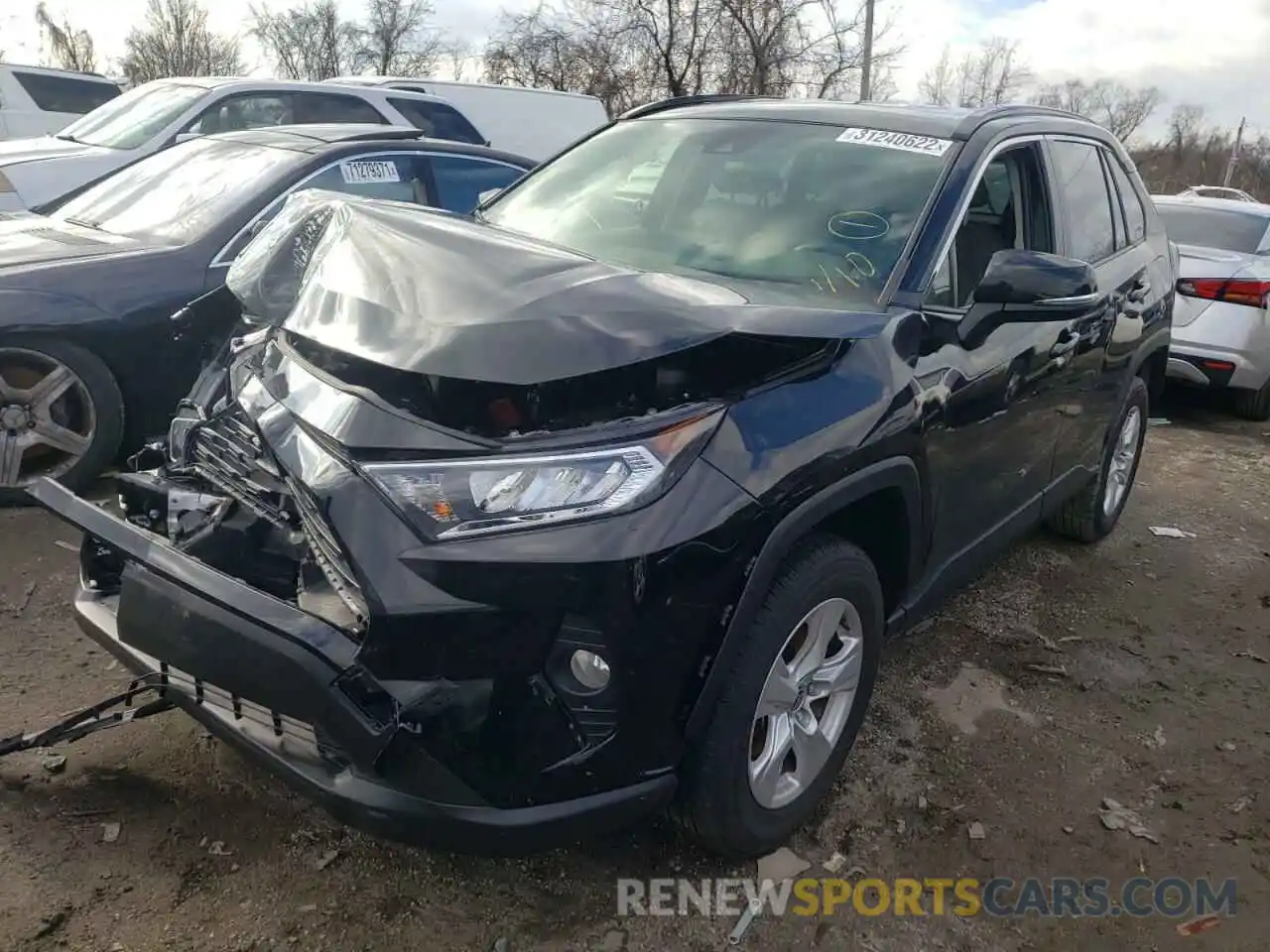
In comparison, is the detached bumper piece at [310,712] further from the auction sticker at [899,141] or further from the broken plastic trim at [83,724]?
the auction sticker at [899,141]

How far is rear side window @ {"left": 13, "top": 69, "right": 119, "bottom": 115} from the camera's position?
45.8ft

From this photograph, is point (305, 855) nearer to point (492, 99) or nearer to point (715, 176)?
point (715, 176)

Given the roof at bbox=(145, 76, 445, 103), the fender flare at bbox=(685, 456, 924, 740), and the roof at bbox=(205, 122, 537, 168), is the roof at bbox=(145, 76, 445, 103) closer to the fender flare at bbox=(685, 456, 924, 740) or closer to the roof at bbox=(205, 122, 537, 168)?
the roof at bbox=(205, 122, 537, 168)

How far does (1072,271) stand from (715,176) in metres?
1.18

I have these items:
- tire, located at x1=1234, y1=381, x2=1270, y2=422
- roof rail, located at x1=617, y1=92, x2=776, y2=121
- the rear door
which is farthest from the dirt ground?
tire, located at x1=1234, y1=381, x2=1270, y2=422

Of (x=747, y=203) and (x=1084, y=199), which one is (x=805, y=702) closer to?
(x=747, y=203)

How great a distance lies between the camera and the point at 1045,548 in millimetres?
4875

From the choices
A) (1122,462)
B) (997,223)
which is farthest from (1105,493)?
(997,223)

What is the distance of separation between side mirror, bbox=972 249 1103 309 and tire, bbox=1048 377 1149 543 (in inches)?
76.1

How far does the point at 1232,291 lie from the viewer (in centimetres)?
728

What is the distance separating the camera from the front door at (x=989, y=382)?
2.79m

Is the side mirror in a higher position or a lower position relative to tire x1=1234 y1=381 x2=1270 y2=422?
higher

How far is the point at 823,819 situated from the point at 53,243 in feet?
12.9

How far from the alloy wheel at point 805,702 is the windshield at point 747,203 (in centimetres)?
91
